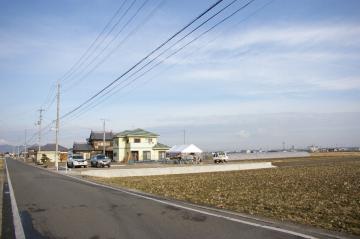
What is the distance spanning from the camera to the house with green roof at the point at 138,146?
7556 centimetres

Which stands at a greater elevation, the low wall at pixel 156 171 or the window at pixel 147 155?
the window at pixel 147 155

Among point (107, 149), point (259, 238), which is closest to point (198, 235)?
point (259, 238)

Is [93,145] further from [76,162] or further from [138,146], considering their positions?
[76,162]

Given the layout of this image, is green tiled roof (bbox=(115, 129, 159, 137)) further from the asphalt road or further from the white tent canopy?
the asphalt road

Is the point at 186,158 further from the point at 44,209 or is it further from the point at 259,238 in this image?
the point at 259,238

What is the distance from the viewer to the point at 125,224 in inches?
392

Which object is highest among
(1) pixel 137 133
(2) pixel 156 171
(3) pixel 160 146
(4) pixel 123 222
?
(1) pixel 137 133

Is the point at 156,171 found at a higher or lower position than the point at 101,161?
lower

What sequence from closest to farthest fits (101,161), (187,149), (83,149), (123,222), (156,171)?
(123,222) → (156,171) → (101,161) → (187,149) → (83,149)

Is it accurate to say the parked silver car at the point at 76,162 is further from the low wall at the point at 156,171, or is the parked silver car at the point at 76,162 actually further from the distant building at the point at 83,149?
the distant building at the point at 83,149

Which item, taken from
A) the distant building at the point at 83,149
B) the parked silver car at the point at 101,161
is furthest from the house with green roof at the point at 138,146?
the distant building at the point at 83,149

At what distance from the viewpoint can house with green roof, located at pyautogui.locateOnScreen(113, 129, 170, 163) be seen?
7556cm

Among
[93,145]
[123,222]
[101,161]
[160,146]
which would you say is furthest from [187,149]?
[123,222]

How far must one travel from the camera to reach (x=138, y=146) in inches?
2995
